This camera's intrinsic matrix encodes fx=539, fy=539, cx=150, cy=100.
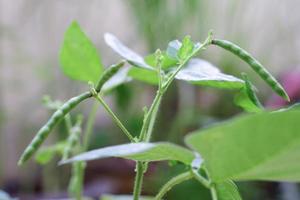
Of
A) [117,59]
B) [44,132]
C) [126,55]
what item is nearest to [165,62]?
[126,55]

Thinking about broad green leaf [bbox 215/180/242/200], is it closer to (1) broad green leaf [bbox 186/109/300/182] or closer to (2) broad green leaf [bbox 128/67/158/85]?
(1) broad green leaf [bbox 186/109/300/182]

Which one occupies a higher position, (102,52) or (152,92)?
(102,52)

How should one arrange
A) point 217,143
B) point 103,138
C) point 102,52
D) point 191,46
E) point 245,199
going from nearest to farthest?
1. point 217,143
2. point 191,46
3. point 245,199
4. point 103,138
5. point 102,52

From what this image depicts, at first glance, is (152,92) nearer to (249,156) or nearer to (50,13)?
(50,13)

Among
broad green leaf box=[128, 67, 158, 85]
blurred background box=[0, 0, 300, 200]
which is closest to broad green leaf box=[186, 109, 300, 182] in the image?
broad green leaf box=[128, 67, 158, 85]

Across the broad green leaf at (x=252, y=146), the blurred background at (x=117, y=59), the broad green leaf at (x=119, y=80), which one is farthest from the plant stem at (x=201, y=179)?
the blurred background at (x=117, y=59)

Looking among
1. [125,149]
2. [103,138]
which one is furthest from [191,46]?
[103,138]
